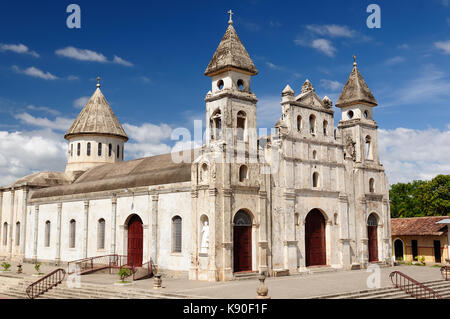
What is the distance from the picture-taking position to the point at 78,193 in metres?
39.1

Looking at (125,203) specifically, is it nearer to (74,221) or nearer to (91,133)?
(74,221)

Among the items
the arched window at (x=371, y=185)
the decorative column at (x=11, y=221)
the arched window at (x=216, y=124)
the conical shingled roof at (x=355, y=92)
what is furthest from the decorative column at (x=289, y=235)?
the decorative column at (x=11, y=221)

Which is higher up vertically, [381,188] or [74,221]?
[381,188]

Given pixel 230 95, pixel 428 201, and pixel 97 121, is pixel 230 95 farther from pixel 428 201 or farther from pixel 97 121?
pixel 428 201

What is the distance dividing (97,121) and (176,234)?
74.2ft

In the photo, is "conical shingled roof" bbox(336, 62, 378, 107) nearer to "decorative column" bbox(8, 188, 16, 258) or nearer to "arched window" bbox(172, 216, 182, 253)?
"arched window" bbox(172, 216, 182, 253)

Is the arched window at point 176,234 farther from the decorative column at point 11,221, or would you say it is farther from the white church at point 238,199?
the decorative column at point 11,221

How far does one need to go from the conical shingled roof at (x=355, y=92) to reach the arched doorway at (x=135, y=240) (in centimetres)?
1925

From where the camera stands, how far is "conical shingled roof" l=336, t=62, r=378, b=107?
39375mm

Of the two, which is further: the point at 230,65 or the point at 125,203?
the point at 125,203

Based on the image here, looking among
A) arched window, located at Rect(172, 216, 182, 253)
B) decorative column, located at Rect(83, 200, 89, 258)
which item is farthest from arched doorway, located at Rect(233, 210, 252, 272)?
decorative column, located at Rect(83, 200, 89, 258)
